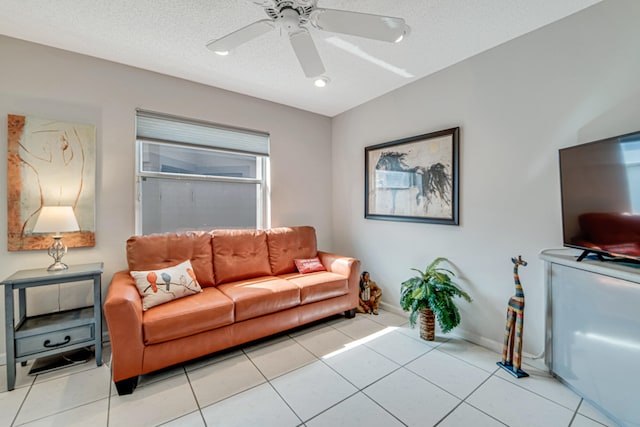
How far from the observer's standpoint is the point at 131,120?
8.54 feet

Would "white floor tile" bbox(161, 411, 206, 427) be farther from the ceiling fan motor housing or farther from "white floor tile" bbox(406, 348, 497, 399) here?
the ceiling fan motor housing

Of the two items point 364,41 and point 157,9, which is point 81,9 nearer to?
point 157,9

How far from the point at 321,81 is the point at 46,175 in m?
2.61

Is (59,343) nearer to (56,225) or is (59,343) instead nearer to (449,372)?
(56,225)

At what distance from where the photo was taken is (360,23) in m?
1.49

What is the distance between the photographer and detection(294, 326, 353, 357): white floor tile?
7.82ft

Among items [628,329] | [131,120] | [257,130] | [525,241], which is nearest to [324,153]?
[257,130]

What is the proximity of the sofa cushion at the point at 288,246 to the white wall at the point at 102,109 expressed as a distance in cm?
134

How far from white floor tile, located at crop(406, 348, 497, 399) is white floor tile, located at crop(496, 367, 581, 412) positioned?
17 centimetres

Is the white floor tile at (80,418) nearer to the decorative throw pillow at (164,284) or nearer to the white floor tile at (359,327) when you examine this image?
the decorative throw pillow at (164,284)

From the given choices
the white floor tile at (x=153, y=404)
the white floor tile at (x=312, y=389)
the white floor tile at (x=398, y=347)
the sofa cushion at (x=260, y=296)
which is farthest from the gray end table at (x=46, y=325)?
the white floor tile at (x=398, y=347)

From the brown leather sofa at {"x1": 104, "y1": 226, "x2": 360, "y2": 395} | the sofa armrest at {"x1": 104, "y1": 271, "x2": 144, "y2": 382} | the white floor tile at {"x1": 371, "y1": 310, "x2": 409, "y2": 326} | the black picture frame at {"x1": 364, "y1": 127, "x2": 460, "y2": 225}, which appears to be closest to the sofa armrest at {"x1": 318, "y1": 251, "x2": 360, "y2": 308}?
the brown leather sofa at {"x1": 104, "y1": 226, "x2": 360, "y2": 395}

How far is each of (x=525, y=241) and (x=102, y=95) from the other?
3896 millimetres

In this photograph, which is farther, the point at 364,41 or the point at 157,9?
the point at 364,41
